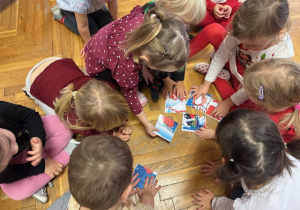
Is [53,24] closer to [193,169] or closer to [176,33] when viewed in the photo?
[176,33]

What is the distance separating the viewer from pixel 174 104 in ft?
5.47

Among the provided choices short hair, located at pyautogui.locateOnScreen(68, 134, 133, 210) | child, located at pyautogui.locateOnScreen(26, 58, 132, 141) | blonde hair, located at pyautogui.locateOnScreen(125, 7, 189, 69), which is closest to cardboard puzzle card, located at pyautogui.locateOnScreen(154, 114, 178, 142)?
child, located at pyautogui.locateOnScreen(26, 58, 132, 141)

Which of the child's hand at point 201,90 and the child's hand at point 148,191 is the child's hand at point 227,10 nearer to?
the child's hand at point 201,90

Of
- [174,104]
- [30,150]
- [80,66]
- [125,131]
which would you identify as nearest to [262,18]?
[174,104]

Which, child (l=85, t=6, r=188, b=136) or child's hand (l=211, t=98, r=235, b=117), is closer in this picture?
child (l=85, t=6, r=188, b=136)

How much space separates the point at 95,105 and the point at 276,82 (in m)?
0.85

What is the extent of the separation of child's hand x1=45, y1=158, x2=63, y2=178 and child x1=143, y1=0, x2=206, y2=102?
745 mm

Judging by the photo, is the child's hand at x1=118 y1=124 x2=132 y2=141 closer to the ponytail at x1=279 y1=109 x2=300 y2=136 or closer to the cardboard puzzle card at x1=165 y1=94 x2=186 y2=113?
the cardboard puzzle card at x1=165 y1=94 x2=186 y2=113

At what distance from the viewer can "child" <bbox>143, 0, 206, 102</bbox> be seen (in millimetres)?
1333

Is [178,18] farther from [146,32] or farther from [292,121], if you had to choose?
[292,121]

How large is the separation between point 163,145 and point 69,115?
627 mm

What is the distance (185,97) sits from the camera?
1697 millimetres

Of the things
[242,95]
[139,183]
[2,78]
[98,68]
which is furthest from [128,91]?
A: [2,78]

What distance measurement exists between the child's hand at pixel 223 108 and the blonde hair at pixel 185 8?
1.94 ft
